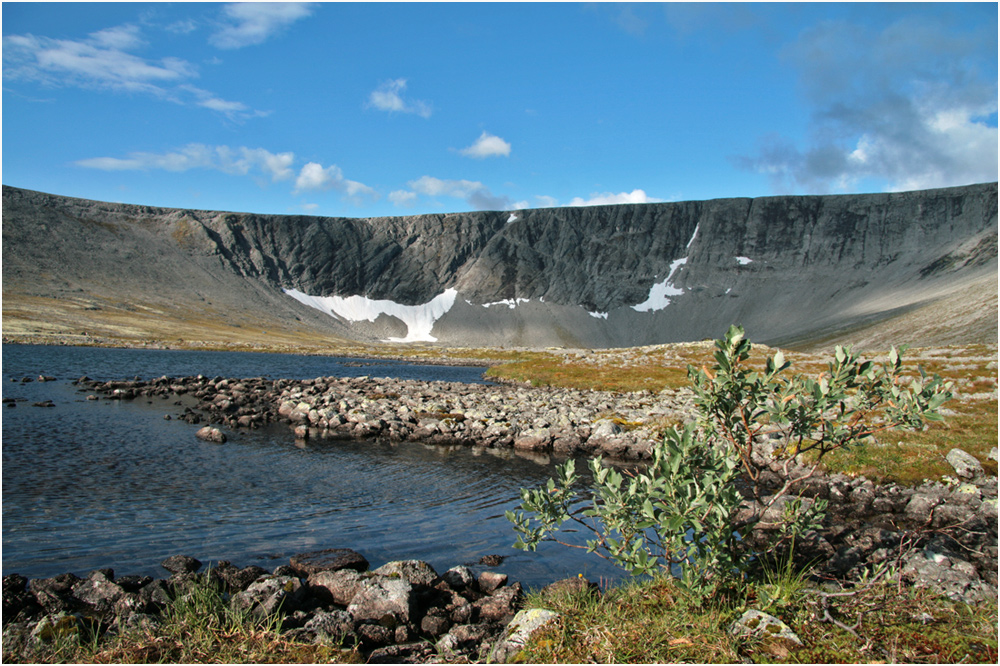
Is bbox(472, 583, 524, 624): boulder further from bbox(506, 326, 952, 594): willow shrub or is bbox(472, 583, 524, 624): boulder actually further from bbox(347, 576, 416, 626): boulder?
bbox(506, 326, 952, 594): willow shrub

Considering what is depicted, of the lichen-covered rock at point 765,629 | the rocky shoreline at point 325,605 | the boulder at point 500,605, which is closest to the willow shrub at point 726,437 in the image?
the lichen-covered rock at point 765,629

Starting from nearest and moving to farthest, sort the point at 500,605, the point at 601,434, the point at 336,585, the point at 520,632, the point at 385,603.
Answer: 1. the point at 520,632
2. the point at 385,603
3. the point at 500,605
4. the point at 336,585
5. the point at 601,434

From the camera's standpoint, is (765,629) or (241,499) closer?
(765,629)

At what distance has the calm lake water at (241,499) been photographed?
13688 mm

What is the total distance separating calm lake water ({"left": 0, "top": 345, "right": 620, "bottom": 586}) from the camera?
1369 centimetres

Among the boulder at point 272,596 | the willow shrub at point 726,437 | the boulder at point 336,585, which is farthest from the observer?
the boulder at point 336,585

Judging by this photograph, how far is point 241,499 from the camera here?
61.5ft

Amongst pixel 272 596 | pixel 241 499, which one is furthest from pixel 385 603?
pixel 241 499

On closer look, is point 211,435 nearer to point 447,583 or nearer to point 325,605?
point 325,605

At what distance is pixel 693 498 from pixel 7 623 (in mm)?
11363

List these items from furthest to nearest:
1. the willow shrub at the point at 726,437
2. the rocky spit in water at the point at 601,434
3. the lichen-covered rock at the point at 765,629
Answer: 1. the rocky spit in water at the point at 601,434
2. the willow shrub at the point at 726,437
3. the lichen-covered rock at the point at 765,629

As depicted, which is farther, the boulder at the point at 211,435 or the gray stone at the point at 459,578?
the boulder at the point at 211,435

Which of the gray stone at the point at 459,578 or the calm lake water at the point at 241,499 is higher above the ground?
the gray stone at the point at 459,578

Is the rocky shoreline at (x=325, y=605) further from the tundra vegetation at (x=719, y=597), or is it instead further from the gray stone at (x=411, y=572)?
the tundra vegetation at (x=719, y=597)
